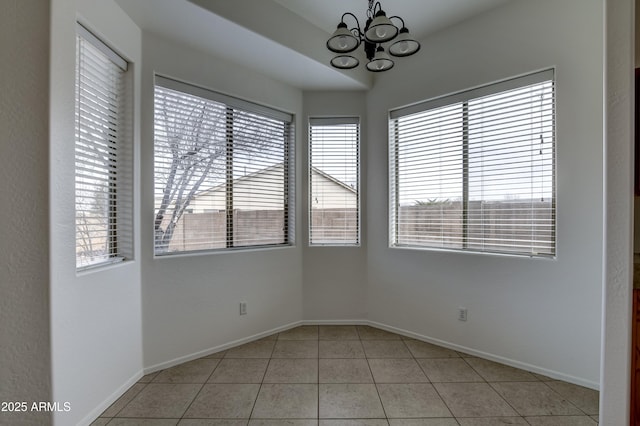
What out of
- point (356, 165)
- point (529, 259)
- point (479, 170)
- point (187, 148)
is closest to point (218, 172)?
point (187, 148)

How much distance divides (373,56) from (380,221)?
1.78 m

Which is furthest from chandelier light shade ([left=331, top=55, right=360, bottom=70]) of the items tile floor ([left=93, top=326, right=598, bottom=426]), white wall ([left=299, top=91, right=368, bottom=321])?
tile floor ([left=93, top=326, right=598, bottom=426])

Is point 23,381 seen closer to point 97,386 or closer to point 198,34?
point 97,386

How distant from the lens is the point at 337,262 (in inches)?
137

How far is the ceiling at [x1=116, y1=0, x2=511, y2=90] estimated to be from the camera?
2.20 meters

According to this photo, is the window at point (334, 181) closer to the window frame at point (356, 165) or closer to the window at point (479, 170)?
the window frame at point (356, 165)

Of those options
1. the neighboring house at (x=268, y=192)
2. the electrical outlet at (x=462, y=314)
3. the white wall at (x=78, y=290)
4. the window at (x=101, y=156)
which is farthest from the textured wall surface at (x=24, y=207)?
the electrical outlet at (x=462, y=314)

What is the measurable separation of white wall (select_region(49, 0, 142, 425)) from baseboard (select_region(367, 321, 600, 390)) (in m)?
2.53

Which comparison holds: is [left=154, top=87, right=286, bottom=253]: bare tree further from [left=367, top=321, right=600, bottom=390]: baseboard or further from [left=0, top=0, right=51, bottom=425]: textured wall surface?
[left=367, top=321, right=600, bottom=390]: baseboard

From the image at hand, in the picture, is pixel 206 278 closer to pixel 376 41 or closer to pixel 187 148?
pixel 187 148

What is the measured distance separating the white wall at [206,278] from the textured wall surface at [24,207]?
0.85 meters

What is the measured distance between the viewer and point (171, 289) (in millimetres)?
2508

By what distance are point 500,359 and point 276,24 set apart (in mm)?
3522

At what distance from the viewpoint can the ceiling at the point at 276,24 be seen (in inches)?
86.7
